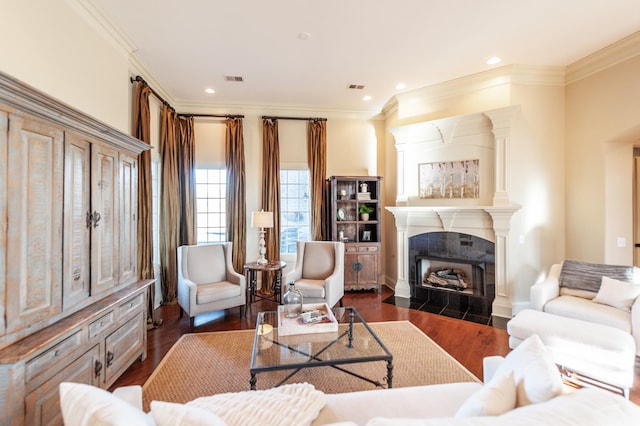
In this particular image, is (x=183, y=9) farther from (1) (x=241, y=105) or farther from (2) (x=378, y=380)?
(2) (x=378, y=380)

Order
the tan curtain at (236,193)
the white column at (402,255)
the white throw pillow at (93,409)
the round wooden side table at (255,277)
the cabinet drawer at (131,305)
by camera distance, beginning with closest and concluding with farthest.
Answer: the white throw pillow at (93,409)
the cabinet drawer at (131,305)
the round wooden side table at (255,277)
the white column at (402,255)
the tan curtain at (236,193)

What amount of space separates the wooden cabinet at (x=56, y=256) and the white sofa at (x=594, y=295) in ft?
13.4

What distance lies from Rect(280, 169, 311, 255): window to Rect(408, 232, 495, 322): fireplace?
6.62ft

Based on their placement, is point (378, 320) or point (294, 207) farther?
point (294, 207)

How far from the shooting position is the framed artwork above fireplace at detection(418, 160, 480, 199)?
4.14m

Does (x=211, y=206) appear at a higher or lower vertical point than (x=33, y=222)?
higher

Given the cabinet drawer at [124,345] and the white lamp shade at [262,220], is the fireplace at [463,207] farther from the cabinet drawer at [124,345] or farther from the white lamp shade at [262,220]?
the cabinet drawer at [124,345]

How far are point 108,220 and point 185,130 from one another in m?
2.86

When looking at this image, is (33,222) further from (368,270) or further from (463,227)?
(463,227)

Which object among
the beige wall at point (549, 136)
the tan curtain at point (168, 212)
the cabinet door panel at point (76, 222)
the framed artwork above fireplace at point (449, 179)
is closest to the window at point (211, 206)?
the tan curtain at point (168, 212)

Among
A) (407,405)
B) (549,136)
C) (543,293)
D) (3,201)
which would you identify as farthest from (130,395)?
(549,136)

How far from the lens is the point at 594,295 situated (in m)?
2.95

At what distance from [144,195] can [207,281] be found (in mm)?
1421

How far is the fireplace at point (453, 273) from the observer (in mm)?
4016
